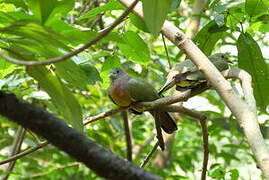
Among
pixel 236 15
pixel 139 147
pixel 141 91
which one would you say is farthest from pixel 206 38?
pixel 139 147

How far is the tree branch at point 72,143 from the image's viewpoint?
1.46ft

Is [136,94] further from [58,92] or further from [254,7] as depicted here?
[58,92]

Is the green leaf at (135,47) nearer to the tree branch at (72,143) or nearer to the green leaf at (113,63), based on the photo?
the green leaf at (113,63)

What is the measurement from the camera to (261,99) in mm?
1335

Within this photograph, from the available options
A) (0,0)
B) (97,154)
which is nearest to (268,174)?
(97,154)

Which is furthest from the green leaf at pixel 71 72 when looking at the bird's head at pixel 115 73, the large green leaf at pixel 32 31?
the bird's head at pixel 115 73

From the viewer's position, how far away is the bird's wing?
165 cm

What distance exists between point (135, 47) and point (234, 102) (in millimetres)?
486

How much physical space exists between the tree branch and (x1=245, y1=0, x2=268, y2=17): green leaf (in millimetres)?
903

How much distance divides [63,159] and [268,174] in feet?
8.78

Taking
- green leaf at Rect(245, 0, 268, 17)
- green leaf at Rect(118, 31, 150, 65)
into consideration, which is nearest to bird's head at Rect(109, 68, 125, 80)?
green leaf at Rect(118, 31, 150, 65)

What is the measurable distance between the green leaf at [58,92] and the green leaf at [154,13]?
10.8 inches

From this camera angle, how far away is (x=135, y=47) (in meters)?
1.34

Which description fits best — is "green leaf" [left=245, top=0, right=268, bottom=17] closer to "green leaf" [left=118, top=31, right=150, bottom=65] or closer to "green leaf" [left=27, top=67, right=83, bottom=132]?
"green leaf" [left=118, top=31, right=150, bottom=65]
